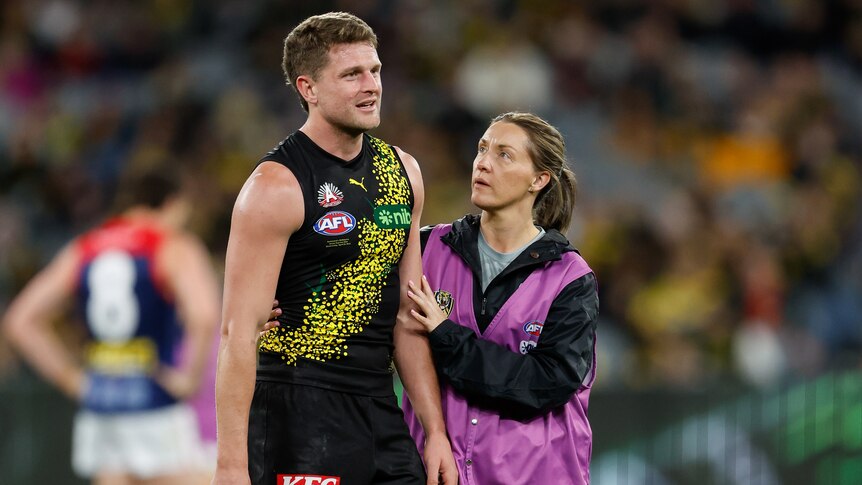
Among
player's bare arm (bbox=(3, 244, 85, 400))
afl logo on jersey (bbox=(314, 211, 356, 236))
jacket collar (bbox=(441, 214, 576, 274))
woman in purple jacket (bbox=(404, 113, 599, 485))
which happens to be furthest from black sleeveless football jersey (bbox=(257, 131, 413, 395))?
player's bare arm (bbox=(3, 244, 85, 400))

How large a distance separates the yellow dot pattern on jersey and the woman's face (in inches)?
15.4

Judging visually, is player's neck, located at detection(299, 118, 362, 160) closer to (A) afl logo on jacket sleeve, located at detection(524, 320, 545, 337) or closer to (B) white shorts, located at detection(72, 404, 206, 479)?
(A) afl logo on jacket sleeve, located at detection(524, 320, 545, 337)

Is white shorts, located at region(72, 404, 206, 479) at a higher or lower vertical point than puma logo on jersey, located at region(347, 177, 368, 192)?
lower

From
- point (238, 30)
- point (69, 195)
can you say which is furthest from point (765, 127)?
point (69, 195)

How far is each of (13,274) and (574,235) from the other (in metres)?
4.52

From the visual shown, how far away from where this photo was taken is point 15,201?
37.9 feet

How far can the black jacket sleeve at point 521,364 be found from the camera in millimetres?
4500

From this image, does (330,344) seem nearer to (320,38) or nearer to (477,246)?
(477,246)

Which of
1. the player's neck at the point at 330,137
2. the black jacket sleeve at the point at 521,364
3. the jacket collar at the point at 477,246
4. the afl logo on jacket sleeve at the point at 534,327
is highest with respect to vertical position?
the player's neck at the point at 330,137

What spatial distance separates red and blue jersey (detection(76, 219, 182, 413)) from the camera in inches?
292

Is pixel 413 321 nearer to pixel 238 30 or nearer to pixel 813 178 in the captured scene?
pixel 813 178

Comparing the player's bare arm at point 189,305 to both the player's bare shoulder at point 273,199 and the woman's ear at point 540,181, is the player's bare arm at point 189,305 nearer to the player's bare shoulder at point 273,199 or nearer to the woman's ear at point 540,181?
the woman's ear at point 540,181

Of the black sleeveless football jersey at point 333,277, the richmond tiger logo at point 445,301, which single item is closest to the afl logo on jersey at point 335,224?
the black sleeveless football jersey at point 333,277

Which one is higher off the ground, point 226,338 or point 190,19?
point 190,19
